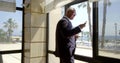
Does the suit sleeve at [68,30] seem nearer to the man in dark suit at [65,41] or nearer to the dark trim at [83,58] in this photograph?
the man in dark suit at [65,41]

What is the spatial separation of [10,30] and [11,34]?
3.4 inches

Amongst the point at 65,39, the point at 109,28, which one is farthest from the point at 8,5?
the point at 109,28

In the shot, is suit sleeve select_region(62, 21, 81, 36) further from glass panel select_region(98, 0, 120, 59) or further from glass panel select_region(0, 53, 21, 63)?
glass panel select_region(0, 53, 21, 63)

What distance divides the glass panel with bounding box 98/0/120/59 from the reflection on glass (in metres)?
0.21

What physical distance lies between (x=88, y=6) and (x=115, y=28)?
55cm

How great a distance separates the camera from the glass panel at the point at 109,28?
79.7 inches

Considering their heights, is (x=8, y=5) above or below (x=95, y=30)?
above

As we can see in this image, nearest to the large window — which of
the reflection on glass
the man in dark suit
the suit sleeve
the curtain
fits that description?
the curtain

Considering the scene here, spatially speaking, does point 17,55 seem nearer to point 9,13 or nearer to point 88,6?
point 9,13

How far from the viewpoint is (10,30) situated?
10.7 feet

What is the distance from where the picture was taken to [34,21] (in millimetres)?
3174

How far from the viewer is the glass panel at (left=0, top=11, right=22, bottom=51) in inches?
124

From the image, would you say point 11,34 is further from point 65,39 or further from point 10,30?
point 65,39

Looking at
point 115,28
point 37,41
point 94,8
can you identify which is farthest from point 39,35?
point 115,28
